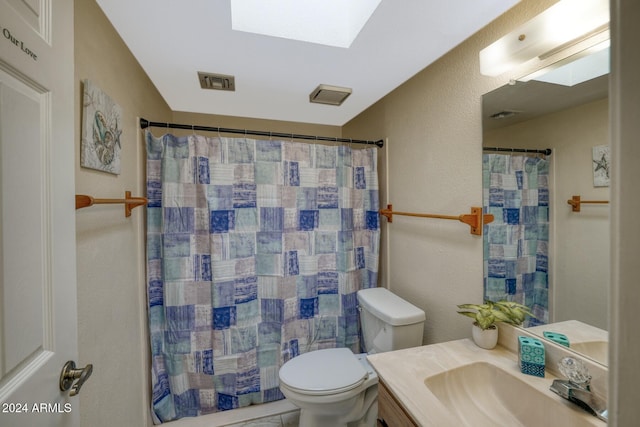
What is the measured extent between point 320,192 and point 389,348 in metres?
1.11

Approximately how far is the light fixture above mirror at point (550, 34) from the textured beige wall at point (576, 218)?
0.23 m

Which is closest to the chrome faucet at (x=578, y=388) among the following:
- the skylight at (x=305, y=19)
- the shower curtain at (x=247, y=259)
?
the shower curtain at (x=247, y=259)

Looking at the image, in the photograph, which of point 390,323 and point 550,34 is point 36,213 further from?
point 550,34

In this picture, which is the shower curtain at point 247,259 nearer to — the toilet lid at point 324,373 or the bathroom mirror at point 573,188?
the toilet lid at point 324,373

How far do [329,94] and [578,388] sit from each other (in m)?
1.89

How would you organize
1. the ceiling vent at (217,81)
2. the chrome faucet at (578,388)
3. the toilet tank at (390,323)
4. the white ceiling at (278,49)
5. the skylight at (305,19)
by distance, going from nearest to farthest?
the chrome faucet at (578,388), the white ceiling at (278,49), the skylight at (305,19), the toilet tank at (390,323), the ceiling vent at (217,81)

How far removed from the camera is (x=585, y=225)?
0.90 meters

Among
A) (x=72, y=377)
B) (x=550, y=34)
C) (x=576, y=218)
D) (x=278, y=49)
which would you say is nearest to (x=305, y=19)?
Answer: (x=278, y=49)

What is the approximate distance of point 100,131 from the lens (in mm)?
1072

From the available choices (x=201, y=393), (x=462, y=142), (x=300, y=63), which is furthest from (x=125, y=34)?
(x=201, y=393)

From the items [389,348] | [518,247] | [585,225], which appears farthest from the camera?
[389,348]

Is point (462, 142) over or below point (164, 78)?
below

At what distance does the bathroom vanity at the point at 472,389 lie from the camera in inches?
32.1

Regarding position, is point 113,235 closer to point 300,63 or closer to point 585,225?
point 300,63
